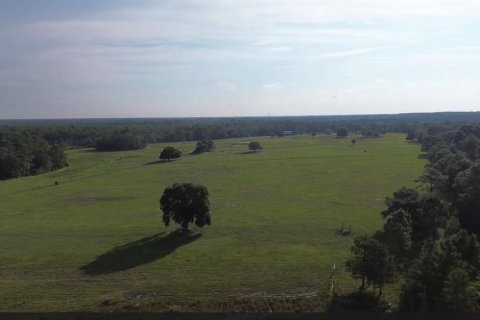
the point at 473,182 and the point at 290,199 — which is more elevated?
the point at 473,182

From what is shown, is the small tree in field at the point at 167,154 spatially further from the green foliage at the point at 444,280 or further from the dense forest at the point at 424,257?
the green foliage at the point at 444,280

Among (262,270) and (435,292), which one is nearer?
(435,292)

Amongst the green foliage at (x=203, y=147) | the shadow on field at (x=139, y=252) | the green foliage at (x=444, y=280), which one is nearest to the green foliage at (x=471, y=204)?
the green foliage at (x=444, y=280)

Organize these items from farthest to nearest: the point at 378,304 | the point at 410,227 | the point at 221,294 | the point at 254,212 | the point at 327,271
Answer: the point at 254,212 < the point at 410,227 < the point at 327,271 < the point at 221,294 < the point at 378,304

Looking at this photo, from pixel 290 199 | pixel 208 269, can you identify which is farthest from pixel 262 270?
pixel 290 199

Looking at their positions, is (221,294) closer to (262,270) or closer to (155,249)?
(262,270)

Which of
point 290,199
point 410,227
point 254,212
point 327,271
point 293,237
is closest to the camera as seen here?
point 327,271

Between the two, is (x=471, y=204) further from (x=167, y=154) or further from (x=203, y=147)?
(x=203, y=147)
